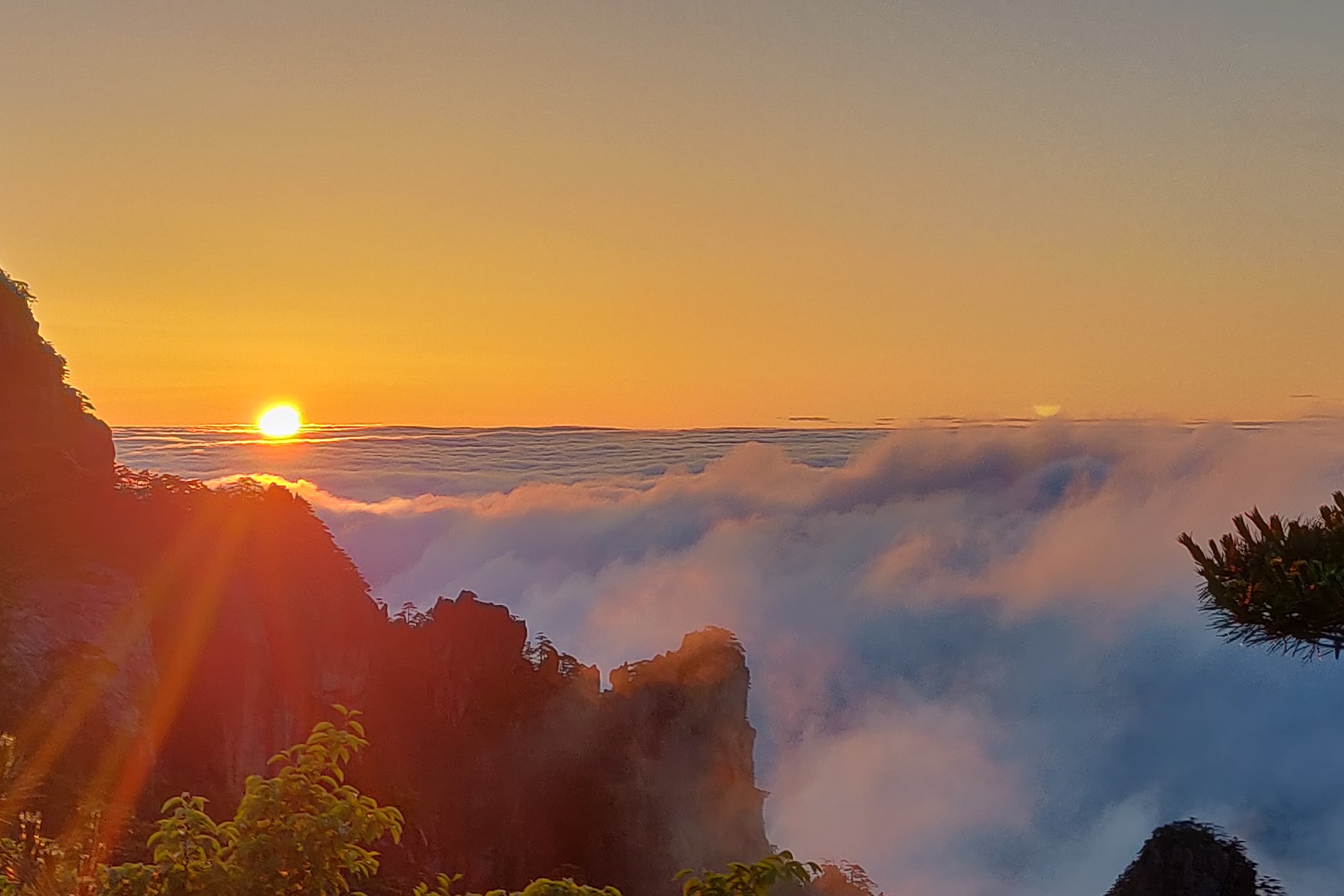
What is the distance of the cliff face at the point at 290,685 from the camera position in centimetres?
1962

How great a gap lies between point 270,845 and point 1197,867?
1438 centimetres

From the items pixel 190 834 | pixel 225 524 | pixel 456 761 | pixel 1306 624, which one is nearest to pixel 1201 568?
pixel 1306 624

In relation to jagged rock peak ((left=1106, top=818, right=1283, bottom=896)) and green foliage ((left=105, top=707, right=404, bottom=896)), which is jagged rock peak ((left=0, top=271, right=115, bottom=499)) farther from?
jagged rock peak ((left=1106, top=818, right=1283, bottom=896))

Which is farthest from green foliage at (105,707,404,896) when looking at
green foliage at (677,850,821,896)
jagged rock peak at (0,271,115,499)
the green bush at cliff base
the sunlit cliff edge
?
jagged rock peak at (0,271,115,499)

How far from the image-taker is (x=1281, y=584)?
972cm

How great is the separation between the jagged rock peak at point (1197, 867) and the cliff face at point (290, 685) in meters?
9.22

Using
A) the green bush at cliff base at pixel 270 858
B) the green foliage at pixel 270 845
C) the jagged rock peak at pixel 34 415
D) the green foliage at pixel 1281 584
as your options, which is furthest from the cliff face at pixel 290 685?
the green foliage at pixel 1281 584

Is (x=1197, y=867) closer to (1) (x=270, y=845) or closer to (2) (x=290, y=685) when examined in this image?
Answer: (1) (x=270, y=845)

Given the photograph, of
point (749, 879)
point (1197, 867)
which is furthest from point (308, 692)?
point (749, 879)

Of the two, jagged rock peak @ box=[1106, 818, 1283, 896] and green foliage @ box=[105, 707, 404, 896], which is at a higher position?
green foliage @ box=[105, 707, 404, 896]

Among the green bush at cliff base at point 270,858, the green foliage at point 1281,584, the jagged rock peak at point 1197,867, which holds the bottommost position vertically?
the jagged rock peak at point 1197,867

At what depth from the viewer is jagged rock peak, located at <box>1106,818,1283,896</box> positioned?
1630cm

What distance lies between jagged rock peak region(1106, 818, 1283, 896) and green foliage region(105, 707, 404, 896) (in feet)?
42.5

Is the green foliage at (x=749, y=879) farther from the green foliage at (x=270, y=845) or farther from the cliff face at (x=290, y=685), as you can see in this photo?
the cliff face at (x=290, y=685)
